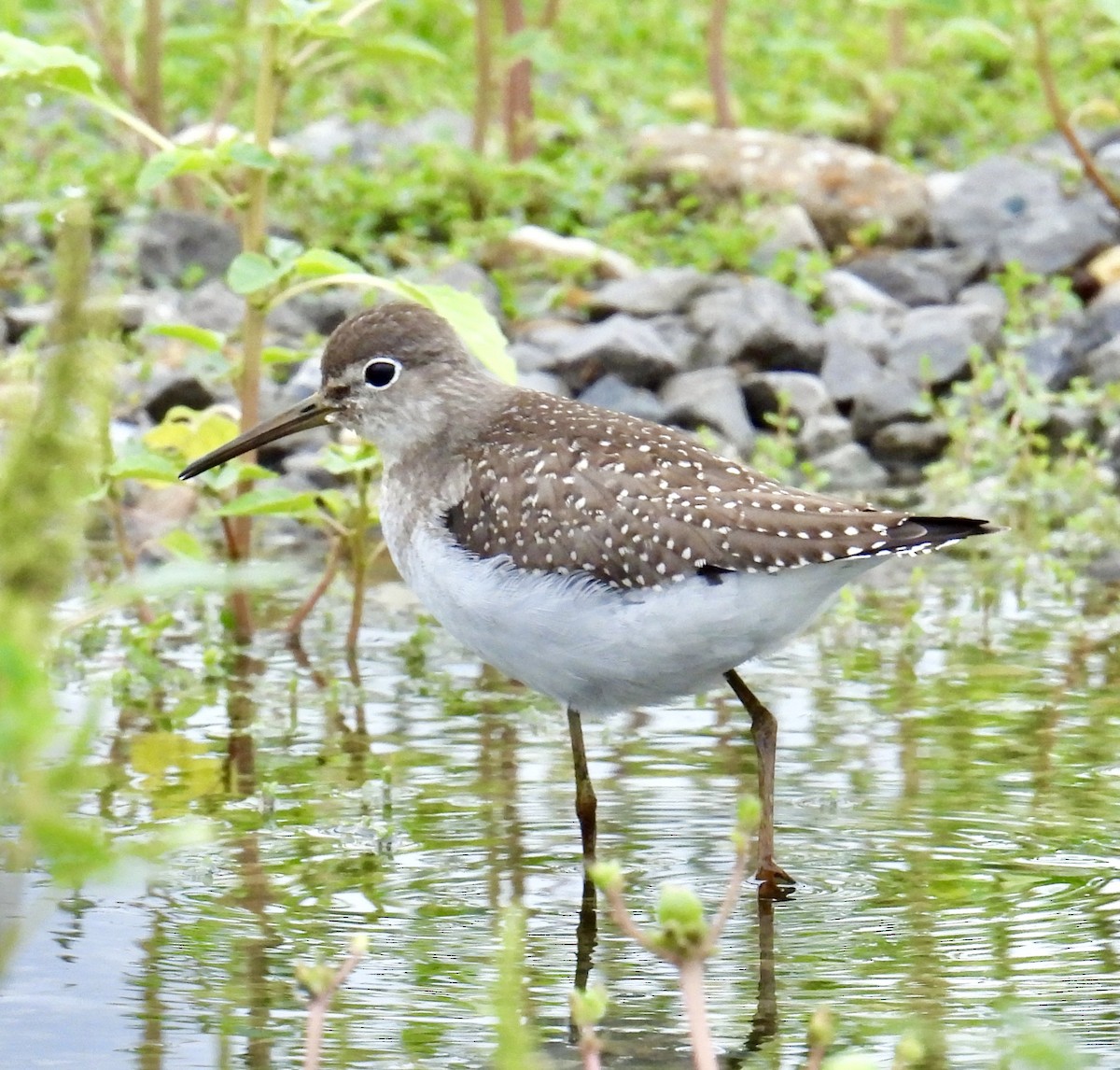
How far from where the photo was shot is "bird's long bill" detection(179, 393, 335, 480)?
637 centimetres

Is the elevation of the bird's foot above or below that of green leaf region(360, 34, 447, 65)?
below

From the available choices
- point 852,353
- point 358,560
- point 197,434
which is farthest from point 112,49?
point 358,560

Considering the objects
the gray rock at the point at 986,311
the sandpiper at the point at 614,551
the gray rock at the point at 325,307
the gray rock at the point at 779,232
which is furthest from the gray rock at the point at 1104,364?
the sandpiper at the point at 614,551

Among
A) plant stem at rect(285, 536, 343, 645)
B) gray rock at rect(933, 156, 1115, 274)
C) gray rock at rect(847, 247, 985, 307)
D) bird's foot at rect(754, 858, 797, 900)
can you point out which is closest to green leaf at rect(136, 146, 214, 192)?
plant stem at rect(285, 536, 343, 645)

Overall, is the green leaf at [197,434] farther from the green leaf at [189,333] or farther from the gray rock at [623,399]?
the gray rock at [623,399]

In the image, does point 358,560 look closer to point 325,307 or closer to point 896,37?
point 325,307

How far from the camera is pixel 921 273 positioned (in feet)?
40.1

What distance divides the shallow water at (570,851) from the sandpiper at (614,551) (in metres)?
0.34

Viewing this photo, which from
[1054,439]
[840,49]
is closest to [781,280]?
[1054,439]

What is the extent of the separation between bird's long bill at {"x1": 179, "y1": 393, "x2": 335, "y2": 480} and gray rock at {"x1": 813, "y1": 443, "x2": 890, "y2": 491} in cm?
411

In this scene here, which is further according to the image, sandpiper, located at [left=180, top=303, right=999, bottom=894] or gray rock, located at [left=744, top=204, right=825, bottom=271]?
gray rock, located at [left=744, top=204, right=825, bottom=271]

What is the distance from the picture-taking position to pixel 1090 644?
25.3ft

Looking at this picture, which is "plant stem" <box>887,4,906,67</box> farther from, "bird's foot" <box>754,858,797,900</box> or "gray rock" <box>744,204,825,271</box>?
"bird's foot" <box>754,858,797,900</box>

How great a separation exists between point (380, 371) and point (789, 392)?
471 centimetres
